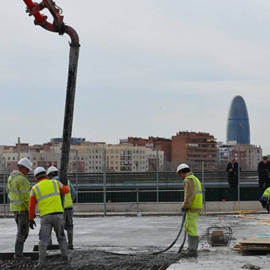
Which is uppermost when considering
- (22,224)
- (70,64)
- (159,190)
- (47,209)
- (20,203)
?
(70,64)

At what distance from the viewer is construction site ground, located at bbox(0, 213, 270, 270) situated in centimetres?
1455

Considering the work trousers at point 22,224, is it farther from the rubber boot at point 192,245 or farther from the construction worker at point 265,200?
the construction worker at point 265,200

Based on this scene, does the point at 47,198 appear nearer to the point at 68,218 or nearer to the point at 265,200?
the point at 68,218

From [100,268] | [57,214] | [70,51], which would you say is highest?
[70,51]

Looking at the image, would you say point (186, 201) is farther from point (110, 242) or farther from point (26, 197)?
point (110, 242)

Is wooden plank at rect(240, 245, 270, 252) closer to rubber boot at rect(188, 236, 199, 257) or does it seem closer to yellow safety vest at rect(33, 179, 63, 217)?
rubber boot at rect(188, 236, 199, 257)

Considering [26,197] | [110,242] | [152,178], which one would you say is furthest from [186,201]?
[152,178]

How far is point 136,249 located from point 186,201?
245 centimetres

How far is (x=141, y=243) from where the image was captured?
18859 millimetres

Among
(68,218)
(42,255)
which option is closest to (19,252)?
(42,255)

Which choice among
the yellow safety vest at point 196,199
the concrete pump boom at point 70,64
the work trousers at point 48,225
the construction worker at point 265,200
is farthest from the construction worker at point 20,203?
the construction worker at point 265,200

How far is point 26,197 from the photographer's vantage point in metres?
15.8

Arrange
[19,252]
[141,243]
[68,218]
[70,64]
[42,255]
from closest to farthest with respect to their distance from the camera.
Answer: [42,255]
[19,252]
[70,64]
[68,218]
[141,243]

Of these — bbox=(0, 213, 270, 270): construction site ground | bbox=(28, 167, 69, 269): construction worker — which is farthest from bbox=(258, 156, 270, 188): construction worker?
bbox=(28, 167, 69, 269): construction worker
